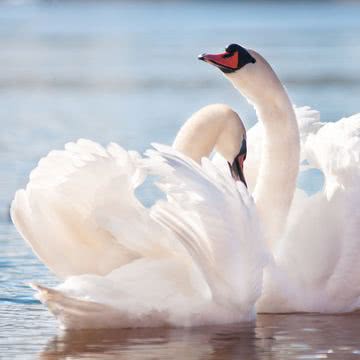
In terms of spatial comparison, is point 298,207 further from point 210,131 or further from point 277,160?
point 210,131

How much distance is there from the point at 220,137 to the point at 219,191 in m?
1.18

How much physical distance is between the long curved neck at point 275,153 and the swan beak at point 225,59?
0.16 m

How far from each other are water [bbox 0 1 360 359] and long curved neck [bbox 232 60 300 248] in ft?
2.18

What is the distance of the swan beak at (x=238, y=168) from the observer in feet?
29.7

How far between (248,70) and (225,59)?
0.49 feet

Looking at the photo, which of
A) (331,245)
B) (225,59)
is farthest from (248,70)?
(331,245)

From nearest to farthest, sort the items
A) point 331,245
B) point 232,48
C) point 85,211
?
point 85,211
point 331,245
point 232,48

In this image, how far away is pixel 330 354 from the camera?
778 cm

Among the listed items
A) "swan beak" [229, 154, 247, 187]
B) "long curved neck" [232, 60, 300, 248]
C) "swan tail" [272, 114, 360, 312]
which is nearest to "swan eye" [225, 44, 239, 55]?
"long curved neck" [232, 60, 300, 248]

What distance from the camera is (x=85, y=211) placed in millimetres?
8312

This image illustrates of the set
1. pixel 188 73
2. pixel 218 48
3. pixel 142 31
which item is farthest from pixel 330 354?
pixel 142 31

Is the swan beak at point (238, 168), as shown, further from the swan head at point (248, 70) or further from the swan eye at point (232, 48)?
the swan eye at point (232, 48)

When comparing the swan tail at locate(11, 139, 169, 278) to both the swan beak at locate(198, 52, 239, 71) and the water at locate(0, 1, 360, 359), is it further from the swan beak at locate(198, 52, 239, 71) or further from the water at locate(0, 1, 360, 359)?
the swan beak at locate(198, 52, 239, 71)

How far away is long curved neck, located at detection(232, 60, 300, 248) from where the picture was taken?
9164 mm
